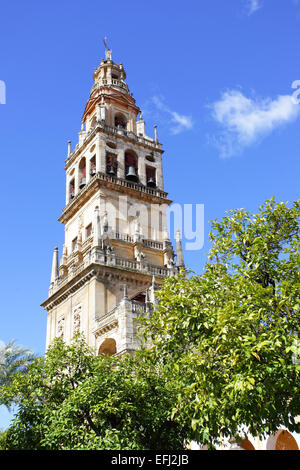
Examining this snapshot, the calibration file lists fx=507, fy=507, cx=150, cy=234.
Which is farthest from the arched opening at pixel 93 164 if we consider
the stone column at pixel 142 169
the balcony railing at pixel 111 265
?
the balcony railing at pixel 111 265

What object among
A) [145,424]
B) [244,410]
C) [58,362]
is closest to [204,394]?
[244,410]

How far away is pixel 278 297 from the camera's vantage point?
45.9ft

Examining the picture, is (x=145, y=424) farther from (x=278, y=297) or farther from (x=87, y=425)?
(x=278, y=297)

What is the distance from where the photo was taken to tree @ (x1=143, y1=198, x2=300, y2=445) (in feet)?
41.0

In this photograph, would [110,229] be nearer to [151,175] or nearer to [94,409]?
[151,175]

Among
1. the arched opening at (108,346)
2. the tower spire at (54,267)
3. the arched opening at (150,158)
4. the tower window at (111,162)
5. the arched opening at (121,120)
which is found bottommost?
the arched opening at (108,346)

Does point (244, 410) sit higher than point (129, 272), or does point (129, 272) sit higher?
point (129, 272)

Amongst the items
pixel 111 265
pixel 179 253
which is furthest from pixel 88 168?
pixel 111 265

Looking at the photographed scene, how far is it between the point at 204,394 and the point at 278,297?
3.32 m

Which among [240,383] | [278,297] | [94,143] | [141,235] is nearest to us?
[240,383]

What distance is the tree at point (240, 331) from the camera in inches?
492

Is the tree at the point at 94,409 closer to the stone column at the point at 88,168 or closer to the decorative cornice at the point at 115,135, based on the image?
the stone column at the point at 88,168

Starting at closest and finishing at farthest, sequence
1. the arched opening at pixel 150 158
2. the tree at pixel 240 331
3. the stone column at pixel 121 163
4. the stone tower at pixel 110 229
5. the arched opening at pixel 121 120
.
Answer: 1. the tree at pixel 240 331
2. the stone tower at pixel 110 229
3. the stone column at pixel 121 163
4. the arched opening at pixel 150 158
5. the arched opening at pixel 121 120

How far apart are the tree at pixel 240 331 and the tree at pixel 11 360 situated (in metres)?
24.0
